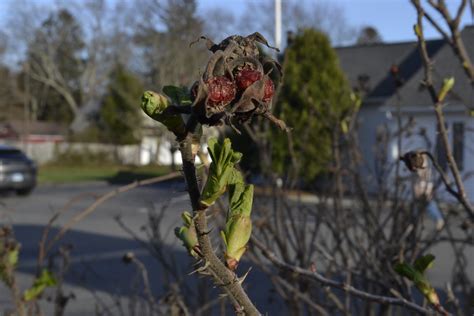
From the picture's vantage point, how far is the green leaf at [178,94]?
1.12m

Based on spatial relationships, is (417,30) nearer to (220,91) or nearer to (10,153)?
(220,91)

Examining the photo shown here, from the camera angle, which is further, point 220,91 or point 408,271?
point 408,271

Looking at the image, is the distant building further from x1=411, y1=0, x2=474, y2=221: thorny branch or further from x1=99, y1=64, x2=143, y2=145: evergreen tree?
x1=411, y1=0, x2=474, y2=221: thorny branch

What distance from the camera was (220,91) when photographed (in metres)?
1.01

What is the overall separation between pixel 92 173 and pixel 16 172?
1499 centimetres

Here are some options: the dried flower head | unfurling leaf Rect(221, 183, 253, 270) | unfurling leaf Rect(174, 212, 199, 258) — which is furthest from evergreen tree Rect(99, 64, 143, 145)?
the dried flower head

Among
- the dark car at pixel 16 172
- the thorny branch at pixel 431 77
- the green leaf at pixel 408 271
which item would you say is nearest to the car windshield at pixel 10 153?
the dark car at pixel 16 172

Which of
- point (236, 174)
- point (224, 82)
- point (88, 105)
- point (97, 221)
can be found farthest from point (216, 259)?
point (88, 105)

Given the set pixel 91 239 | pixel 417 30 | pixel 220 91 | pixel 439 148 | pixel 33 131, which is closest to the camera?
pixel 220 91

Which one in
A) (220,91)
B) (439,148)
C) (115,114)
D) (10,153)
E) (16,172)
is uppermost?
(115,114)

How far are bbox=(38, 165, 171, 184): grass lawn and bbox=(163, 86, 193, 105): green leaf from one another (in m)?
27.0

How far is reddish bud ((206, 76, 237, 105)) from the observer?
39.9 inches

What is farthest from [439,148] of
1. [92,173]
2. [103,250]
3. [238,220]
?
[92,173]

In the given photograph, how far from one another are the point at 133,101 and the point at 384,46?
9480 millimetres
